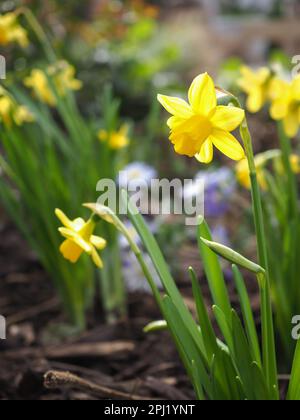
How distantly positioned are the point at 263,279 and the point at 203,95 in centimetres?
27

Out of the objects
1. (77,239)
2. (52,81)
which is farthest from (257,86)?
(77,239)

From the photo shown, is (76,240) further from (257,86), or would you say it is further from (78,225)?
(257,86)

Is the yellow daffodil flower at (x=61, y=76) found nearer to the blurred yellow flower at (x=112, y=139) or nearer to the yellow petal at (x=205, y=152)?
the blurred yellow flower at (x=112, y=139)

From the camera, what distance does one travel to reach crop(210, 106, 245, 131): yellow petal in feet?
2.88

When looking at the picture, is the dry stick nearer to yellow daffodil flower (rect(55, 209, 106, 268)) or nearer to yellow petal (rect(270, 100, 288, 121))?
yellow daffodil flower (rect(55, 209, 106, 268))

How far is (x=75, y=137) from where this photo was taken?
173 cm

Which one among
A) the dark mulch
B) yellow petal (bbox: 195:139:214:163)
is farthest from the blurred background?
yellow petal (bbox: 195:139:214:163)

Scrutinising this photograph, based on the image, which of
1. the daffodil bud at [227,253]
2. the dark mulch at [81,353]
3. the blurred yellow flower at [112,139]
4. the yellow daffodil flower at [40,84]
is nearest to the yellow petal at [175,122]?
the daffodil bud at [227,253]

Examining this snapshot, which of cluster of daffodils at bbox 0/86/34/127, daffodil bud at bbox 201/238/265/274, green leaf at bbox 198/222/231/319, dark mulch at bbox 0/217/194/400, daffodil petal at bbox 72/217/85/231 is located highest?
cluster of daffodils at bbox 0/86/34/127

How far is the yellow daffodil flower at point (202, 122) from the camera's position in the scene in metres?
0.89

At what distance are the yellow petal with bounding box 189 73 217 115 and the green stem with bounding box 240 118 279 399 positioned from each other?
57 mm

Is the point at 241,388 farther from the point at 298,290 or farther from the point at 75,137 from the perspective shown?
the point at 75,137

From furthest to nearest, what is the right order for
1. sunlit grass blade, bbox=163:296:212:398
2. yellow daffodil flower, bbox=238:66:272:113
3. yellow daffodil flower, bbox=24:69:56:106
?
yellow daffodil flower, bbox=24:69:56:106 < yellow daffodil flower, bbox=238:66:272:113 < sunlit grass blade, bbox=163:296:212:398

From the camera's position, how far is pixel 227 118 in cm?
89
